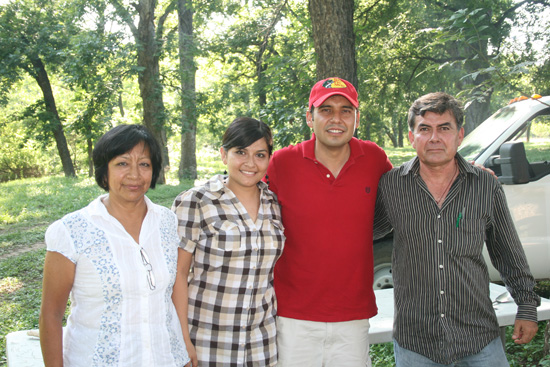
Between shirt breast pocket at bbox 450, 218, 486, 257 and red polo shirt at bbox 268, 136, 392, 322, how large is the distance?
0.55 metres

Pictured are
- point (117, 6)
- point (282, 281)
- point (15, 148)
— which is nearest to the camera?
point (282, 281)

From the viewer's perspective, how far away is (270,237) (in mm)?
2699

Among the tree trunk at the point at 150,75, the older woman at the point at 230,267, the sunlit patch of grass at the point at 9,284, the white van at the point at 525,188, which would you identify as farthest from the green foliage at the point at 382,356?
the tree trunk at the point at 150,75

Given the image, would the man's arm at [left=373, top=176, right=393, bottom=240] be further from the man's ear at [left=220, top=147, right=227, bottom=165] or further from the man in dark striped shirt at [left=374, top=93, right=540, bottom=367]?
the man's ear at [left=220, top=147, right=227, bottom=165]

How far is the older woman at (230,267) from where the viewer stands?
2592 mm

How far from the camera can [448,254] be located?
2578mm

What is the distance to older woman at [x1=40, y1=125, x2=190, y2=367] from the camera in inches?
85.6

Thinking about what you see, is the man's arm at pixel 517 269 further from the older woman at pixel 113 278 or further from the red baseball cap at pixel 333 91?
the older woman at pixel 113 278

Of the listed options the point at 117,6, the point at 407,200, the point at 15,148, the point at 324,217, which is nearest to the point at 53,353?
the point at 324,217

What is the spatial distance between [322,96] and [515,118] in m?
2.88

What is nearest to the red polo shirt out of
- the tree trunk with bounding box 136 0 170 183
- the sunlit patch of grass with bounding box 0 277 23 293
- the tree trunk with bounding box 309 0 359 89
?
the tree trunk with bounding box 309 0 359 89

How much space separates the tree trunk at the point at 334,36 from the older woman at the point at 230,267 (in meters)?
3.42

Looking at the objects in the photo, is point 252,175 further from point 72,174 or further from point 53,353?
point 72,174

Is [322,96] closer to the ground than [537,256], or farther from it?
farther from it
